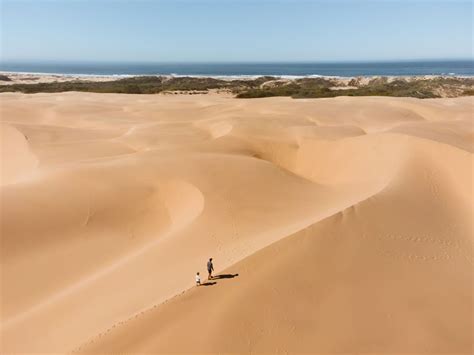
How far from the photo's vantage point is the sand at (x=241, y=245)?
752cm

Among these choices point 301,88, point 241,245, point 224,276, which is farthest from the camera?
point 301,88

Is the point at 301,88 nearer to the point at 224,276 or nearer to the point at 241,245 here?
the point at 241,245

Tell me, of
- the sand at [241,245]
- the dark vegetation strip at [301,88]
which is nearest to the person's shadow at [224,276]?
the sand at [241,245]

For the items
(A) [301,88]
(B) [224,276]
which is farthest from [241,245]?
(A) [301,88]

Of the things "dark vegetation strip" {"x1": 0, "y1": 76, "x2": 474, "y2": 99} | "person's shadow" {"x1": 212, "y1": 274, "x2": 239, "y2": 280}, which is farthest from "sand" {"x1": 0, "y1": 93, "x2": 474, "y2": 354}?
"dark vegetation strip" {"x1": 0, "y1": 76, "x2": 474, "y2": 99}

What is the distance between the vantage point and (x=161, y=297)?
8500mm

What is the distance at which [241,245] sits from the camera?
10789mm

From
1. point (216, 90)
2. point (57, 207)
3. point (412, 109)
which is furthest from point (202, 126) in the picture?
point (216, 90)

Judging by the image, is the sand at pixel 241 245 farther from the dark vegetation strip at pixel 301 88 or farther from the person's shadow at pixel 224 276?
the dark vegetation strip at pixel 301 88

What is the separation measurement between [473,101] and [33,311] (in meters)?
40.6

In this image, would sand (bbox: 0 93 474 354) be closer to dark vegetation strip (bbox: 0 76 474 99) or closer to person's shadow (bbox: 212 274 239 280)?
person's shadow (bbox: 212 274 239 280)

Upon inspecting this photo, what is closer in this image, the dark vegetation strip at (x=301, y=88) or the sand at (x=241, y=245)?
the sand at (x=241, y=245)

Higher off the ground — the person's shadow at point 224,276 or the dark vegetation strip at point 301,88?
the person's shadow at point 224,276

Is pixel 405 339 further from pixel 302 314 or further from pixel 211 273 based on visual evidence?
pixel 211 273
